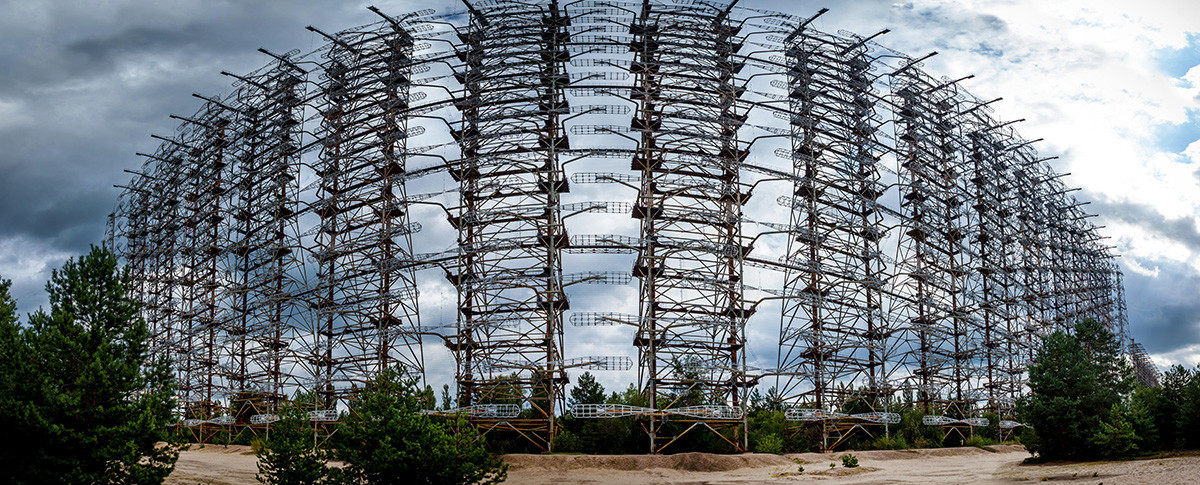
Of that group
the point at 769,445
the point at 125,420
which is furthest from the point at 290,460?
the point at 769,445

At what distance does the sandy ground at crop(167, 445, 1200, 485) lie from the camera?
98.7 ft

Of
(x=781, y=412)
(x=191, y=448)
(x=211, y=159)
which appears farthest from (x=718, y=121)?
(x=211, y=159)

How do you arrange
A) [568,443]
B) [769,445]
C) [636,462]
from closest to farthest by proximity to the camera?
1. [636,462]
2. [568,443]
3. [769,445]

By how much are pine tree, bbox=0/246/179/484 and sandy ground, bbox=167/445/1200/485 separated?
6754 millimetres

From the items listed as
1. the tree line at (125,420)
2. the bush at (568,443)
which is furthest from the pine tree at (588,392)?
the tree line at (125,420)

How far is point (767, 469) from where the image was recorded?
3888 cm

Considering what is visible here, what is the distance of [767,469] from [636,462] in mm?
5502

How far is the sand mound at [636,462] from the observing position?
38312 mm

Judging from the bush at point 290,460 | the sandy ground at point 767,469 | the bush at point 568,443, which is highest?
the bush at point 290,460

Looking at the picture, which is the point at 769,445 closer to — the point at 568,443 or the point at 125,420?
the point at 568,443

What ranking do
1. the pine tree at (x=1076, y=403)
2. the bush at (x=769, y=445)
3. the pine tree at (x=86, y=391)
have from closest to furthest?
1. the pine tree at (x=86, y=391)
2. the pine tree at (x=1076, y=403)
3. the bush at (x=769, y=445)

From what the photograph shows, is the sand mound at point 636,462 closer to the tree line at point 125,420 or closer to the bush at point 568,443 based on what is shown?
the bush at point 568,443

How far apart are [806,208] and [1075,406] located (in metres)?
19.4

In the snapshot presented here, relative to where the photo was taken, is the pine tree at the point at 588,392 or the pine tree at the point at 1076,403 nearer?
the pine tree at the point at 1076,403
